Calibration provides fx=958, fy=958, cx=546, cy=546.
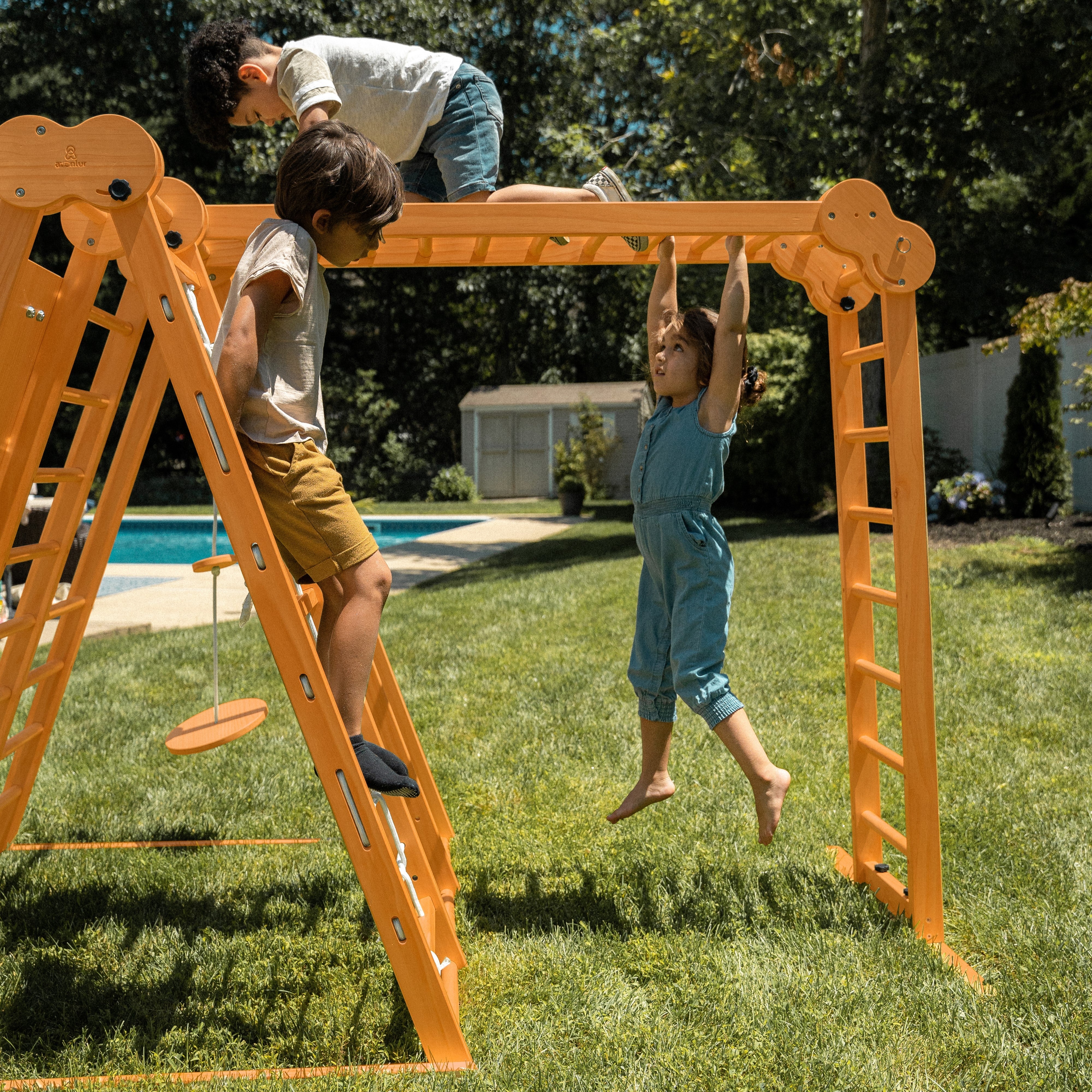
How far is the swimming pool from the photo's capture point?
56.6 feet

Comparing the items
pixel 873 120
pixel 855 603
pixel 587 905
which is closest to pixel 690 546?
pixel 855 603

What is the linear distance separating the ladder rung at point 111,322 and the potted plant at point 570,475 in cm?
1683

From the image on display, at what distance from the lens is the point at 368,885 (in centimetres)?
211

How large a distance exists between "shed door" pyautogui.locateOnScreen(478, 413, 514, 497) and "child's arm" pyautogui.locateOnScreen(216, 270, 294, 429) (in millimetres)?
23045

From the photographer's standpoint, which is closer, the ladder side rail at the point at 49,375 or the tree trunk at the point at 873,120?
the ladder side rail at the point at 49,375

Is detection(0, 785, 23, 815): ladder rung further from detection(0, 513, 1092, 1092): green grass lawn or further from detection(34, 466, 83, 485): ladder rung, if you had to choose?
detection(34, 466, 83, 485): ladder rung

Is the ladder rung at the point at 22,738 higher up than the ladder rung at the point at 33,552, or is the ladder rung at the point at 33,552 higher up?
the ladder rung at the point at 33,552

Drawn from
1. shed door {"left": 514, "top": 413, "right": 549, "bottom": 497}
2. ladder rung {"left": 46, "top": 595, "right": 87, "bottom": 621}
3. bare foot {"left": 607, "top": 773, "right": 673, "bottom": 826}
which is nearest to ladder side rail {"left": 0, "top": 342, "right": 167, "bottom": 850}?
ladder rung {"left": 46, "top": 595, "right": 87, "bottom": 621}

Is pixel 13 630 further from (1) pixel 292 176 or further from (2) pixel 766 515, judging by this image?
(2) pixel 766 515

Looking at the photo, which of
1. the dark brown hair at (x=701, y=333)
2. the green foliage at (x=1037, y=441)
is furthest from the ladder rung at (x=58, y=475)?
the green foliage at (x=1037, y=441)

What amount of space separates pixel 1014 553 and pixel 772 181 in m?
6.46

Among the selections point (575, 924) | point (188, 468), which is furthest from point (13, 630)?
point (188, 468)

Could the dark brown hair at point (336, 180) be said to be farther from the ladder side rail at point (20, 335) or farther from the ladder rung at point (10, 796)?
the ladder rung at point (10, 796)

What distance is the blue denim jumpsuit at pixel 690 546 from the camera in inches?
107
